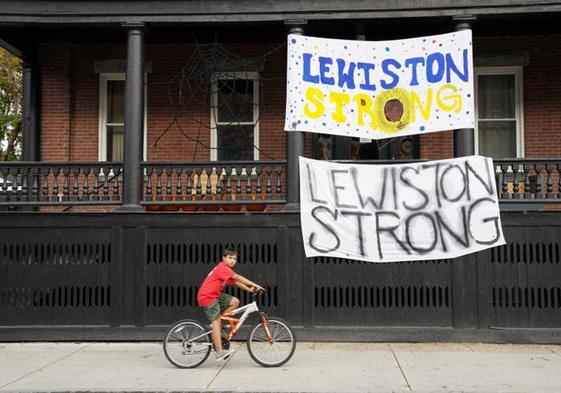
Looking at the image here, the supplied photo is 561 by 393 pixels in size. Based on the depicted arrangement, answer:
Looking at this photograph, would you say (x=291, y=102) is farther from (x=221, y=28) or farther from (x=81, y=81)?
(x=81, y=81)

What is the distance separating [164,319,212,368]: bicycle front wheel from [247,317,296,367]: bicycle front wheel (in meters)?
0.60

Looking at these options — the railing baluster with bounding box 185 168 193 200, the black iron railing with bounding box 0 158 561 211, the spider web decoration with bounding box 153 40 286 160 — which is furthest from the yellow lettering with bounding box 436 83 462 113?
the railing baluster with bounding box 185 168 193 200

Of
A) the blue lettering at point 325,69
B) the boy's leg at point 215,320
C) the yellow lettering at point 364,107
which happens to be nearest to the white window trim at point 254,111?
the blue lettering at point 325,69

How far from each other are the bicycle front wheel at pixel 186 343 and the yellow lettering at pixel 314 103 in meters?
3.87

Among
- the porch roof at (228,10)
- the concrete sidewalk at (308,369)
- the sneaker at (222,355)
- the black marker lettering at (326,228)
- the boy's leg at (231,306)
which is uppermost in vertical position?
the porch roof at (228,10)

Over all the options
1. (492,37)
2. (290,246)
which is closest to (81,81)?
(290,246)

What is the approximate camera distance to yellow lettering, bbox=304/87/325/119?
9.77 metres

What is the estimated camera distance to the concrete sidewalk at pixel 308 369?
7.05m

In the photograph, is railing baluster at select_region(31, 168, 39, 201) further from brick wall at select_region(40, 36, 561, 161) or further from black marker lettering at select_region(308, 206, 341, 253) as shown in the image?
black marker lettering at select_region(308, 206, 341, 253)

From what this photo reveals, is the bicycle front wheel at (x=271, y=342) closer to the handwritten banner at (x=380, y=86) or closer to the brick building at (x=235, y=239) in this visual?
the brick building at (x=235, y=239)

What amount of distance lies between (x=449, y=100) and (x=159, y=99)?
608 cm

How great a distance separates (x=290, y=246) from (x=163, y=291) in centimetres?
221

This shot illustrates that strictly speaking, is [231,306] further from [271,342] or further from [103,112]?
[103,112]

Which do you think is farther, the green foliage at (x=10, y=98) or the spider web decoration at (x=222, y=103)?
the green foliage at (x=10, y=98)
